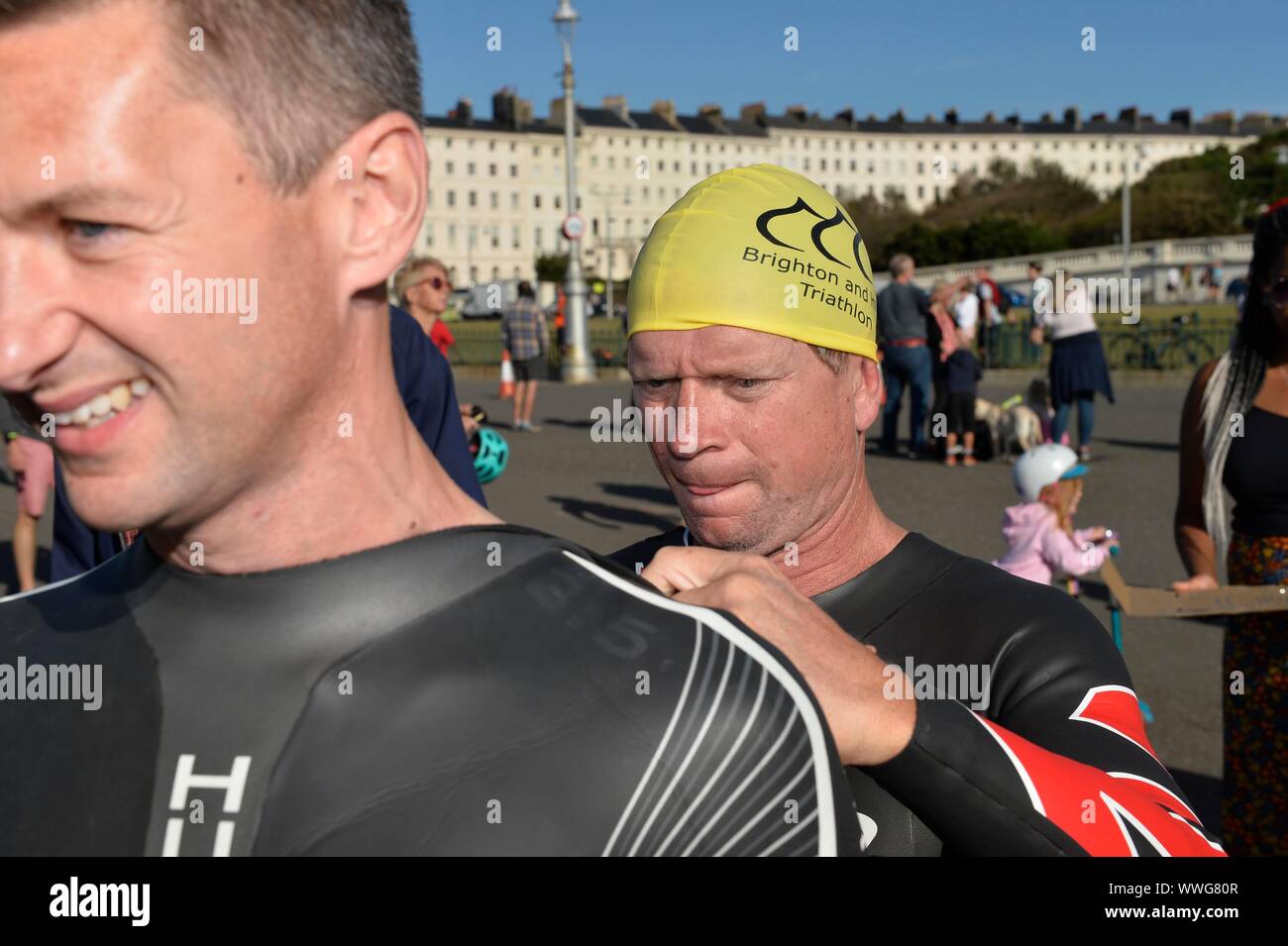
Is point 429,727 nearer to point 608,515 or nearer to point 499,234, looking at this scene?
→ point 608,515

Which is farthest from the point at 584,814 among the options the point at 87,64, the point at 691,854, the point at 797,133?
the point at 797,133

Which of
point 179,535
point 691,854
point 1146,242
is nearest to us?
point 691,854

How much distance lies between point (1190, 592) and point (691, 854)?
2809mm

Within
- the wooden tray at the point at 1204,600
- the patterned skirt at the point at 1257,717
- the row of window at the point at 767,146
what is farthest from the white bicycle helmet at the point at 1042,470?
the row of window at the point at 767,146

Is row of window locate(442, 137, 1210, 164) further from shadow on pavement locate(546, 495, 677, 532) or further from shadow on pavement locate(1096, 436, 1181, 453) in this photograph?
shadow on pavement locate(546, 495, 677, 532)

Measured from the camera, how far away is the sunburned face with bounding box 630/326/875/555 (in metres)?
2.52

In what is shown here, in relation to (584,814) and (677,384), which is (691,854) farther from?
(677,384)

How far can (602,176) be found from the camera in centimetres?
13538

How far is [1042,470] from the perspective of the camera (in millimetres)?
6453

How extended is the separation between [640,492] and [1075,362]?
15.1ft

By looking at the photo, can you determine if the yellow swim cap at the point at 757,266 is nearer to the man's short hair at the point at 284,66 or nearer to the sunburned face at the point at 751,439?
the sunburned face at the point at 751,439

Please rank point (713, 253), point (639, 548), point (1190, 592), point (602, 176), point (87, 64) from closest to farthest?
point (87, 64)
point (713, 253)
point (639, 548)
point (1190, 592)
point (602, 176)

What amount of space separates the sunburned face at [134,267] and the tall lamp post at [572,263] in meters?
22.8

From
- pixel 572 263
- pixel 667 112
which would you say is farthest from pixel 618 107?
pixel 572 263
